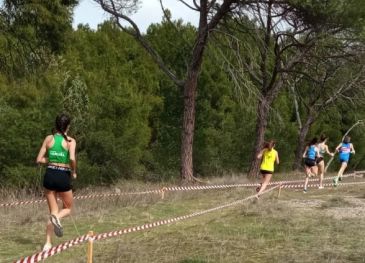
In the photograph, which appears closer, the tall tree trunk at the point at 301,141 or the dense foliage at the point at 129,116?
the dense foliage at the point at 129,116

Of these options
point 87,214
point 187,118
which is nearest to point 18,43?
point 87,214

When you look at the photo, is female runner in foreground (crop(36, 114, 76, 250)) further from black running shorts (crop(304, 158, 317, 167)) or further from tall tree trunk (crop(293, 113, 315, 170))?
tall tree trunk (crop(293, 113, 315, 170))

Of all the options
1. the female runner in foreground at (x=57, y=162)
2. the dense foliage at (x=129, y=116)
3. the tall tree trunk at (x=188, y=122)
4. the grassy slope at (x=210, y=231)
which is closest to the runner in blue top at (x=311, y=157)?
the grassy slope at (x=210, y=231)

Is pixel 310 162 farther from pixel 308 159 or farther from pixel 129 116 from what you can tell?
pixel 129 116

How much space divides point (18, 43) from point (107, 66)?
1765cm

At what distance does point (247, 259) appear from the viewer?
24.2 ft

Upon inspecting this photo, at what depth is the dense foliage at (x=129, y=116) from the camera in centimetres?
2519

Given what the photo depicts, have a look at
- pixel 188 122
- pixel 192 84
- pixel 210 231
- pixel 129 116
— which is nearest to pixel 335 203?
pixel 210 231

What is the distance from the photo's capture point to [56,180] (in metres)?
8.09

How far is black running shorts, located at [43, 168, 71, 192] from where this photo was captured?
26.6 ft

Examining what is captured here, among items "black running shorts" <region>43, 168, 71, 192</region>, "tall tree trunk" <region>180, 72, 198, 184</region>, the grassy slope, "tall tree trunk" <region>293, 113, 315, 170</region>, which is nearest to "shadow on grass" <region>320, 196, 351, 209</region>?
the grassy slope

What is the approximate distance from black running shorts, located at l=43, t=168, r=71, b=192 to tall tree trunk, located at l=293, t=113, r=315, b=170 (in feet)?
90.8

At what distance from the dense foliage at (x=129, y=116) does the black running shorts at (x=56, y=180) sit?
13729 mm

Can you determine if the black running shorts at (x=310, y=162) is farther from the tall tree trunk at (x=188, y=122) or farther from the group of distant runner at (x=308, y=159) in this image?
the tall tree trunk at (x=188, y=122)
